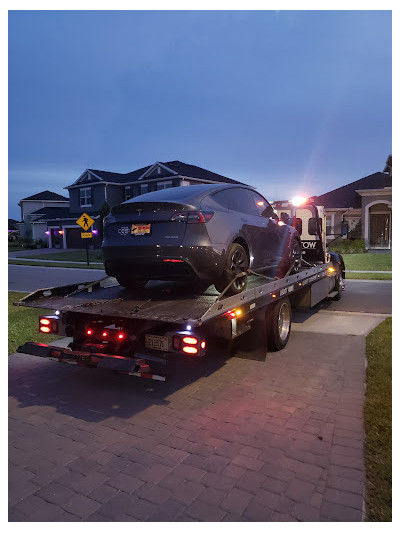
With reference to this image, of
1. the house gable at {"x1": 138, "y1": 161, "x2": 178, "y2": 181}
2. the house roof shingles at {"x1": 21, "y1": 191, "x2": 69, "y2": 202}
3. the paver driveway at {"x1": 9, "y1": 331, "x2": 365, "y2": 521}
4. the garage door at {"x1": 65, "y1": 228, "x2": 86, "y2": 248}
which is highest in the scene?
the house roof shingles at {"x1": 21, "y1": 191, "x2": 69, "y2": 202}

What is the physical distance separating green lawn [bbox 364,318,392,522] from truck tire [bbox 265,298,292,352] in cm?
122

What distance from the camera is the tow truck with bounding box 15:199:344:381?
4.02 m

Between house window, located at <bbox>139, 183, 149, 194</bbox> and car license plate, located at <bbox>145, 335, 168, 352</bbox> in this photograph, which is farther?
house window, located at <bbox>139, 183, 149, 194</bbox>

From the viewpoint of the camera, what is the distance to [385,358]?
222 inches

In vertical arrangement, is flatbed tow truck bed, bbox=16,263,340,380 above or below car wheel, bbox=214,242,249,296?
below

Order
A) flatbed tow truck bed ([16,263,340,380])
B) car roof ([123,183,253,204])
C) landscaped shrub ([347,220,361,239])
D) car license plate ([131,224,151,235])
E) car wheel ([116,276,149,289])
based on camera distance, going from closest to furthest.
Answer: flatbed tow truck bed ([16,263,340,380]), car license plate ([131,224,151,235]), car roof ([123,183,253,204]), car wheel ([116,276,149,289]), landscaped shrub ([347,220,361,239])

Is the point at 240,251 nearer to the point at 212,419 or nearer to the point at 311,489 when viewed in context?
the point at 212,419

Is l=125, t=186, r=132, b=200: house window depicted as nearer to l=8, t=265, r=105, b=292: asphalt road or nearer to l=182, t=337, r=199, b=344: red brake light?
l=8, t=265, r=105, b=292: asphalt road

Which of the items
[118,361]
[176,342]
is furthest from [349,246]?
[118,361]

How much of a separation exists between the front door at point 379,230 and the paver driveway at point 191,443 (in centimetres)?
2730

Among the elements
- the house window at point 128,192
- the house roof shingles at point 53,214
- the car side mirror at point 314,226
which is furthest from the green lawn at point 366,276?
the house roof shingles at point 53,214

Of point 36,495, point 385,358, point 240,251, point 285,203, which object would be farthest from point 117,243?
point 285,203

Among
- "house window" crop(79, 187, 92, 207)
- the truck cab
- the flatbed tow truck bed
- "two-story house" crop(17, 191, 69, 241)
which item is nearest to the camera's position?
the flatbed tow truck bed

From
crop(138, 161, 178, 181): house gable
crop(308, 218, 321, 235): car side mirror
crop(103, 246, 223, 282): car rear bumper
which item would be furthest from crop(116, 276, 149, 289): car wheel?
crop(138, 161, 178, 181): house gable
